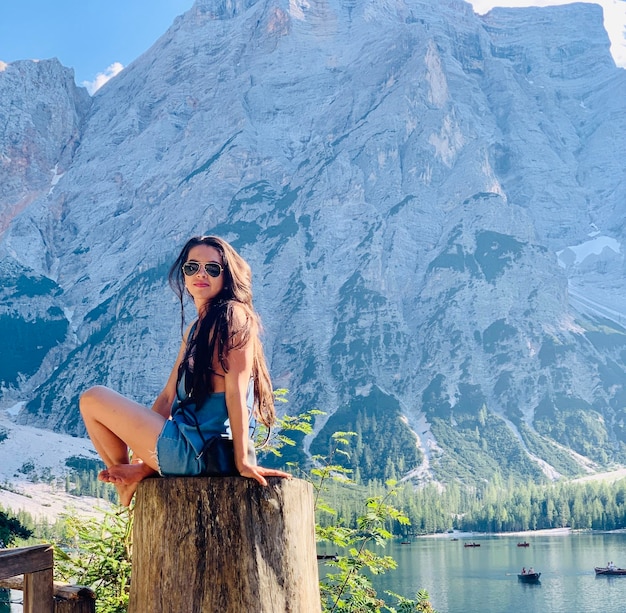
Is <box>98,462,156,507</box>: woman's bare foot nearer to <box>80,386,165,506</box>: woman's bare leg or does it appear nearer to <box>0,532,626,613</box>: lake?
<box>80,386,165,506</box>: woman's bare leg

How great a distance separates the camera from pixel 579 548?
122m

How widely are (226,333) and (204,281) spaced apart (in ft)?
1.82

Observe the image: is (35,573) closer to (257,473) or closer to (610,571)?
(257,473)

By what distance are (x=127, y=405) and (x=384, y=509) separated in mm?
4328

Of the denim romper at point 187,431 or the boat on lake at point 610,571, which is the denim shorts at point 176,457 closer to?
the denim romper at point 187,431

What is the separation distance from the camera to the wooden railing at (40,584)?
167 inches

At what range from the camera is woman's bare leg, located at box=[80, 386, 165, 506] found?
477cm

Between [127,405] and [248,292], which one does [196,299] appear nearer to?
[248,292]

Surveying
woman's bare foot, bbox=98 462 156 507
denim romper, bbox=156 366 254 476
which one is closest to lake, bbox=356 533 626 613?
woman's bare foot, bbox=98 462 156 507

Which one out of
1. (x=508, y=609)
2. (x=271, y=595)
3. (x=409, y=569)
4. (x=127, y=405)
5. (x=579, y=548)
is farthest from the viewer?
(x=579, y=548)

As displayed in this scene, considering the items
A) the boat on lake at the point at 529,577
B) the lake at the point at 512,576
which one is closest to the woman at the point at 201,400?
the lake at the point at 512,576

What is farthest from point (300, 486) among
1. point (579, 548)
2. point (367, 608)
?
point (579, 548)

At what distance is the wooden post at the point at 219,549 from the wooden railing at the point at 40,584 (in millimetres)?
327

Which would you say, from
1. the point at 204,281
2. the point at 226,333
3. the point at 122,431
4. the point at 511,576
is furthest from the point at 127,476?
the point at 511,576
